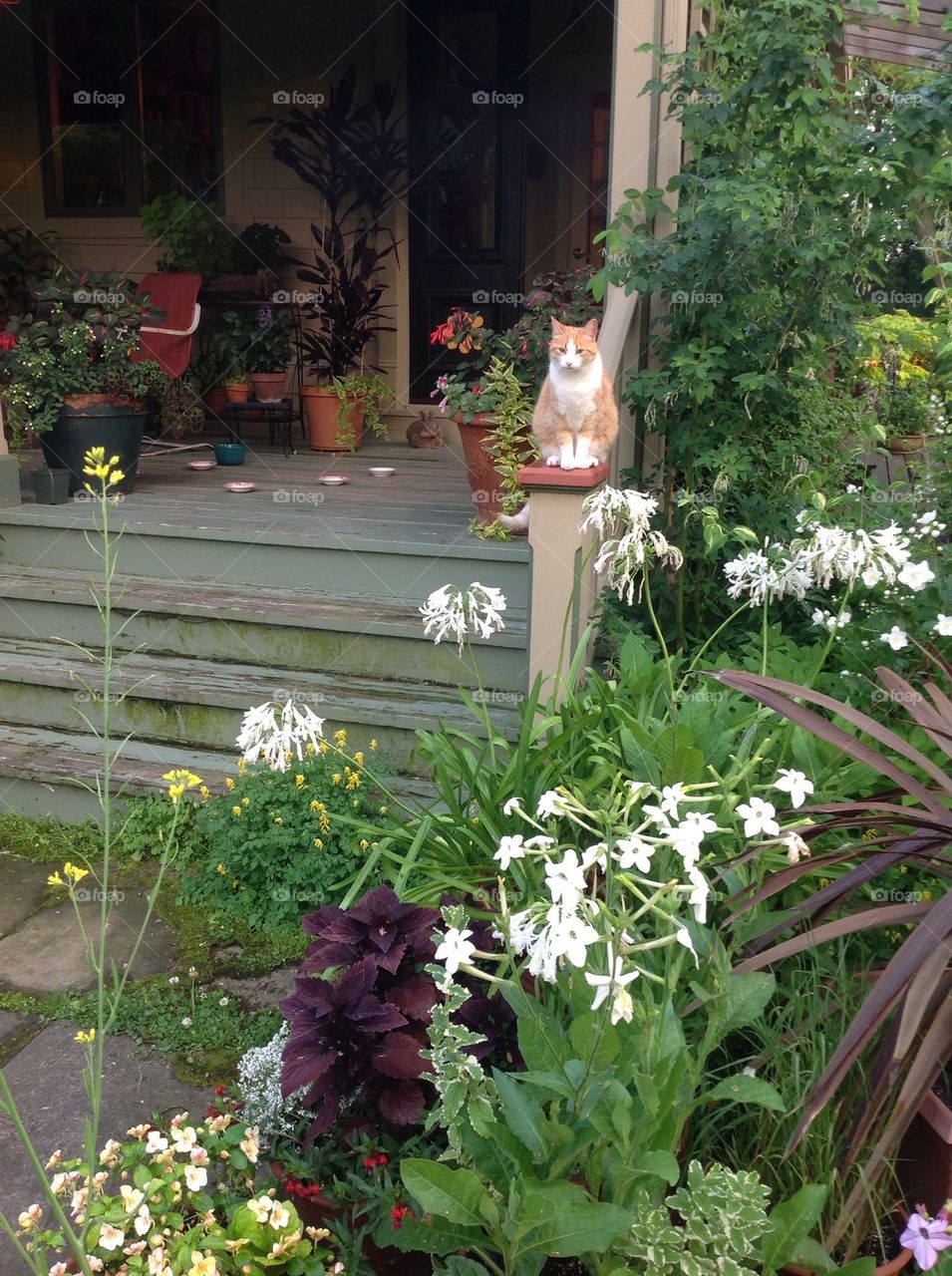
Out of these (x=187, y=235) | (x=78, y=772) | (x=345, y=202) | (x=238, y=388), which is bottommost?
(x=78, y=772)

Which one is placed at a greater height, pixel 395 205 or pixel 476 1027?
pixel 395 205

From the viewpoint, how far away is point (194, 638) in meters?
4.14

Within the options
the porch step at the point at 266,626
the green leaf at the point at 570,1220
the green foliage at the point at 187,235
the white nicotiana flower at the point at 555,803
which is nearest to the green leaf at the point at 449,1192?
the green leaf at the point at 570,1220

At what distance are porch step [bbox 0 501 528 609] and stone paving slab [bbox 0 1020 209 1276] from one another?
6.54 ft

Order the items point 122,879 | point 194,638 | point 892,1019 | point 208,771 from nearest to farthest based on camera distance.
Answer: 1. point 892,1019
2. point 122,879
3. point 208,771
4. point 194,638

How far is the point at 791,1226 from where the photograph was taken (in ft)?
5.01

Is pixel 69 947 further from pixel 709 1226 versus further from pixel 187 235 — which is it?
pixel 187 235

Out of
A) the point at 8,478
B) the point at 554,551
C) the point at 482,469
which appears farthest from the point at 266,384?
the point at 554,551

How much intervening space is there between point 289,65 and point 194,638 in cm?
491

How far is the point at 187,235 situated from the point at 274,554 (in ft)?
12.8

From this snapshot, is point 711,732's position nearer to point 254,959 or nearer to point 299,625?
point 254,959

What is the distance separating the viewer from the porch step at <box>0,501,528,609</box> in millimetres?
4121

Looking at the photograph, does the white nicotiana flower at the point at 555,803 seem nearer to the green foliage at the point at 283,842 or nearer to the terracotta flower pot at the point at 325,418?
the green foliage at the point at 283,842

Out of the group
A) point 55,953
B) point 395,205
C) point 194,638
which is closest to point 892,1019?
point 55,953
